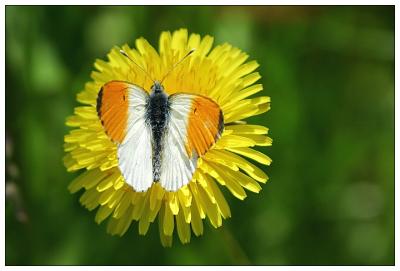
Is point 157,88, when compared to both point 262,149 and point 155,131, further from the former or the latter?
point 262,149

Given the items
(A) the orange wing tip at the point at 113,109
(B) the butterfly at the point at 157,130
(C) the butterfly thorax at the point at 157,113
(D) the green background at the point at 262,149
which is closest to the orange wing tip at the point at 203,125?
(B) the butterfly at the point at 157,130

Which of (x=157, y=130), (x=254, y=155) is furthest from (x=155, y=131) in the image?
(x=254, y=155)

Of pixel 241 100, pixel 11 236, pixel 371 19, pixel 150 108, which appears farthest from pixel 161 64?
pixel 371 19

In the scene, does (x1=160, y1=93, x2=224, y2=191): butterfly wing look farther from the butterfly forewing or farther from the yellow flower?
the yellow flower

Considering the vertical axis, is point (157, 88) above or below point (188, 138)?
above

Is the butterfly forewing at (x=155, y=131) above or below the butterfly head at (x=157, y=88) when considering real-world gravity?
below

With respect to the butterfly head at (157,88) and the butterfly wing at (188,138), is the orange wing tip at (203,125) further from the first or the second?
the butterfly head at (157,88)

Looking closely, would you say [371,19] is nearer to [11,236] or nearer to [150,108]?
[150,108]
